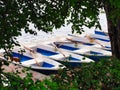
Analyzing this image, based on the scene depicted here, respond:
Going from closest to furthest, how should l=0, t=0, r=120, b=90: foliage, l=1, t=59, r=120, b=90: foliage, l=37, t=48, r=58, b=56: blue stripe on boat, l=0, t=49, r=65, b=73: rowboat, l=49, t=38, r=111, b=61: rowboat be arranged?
l=1, t=59, r=120, b=90: foliage < l=0, t=0, r=120, b=90: foliage < l=0, t=49, r=65, b=73: rowboat < l=49, t=38, r=111, b=61: rowboat < l=37, t=48, r=58, b=56: blue stripe on boat

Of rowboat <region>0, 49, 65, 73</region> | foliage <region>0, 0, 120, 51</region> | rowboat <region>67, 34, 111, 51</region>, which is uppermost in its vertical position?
foliage <region>0, 0, 120, 51</region>

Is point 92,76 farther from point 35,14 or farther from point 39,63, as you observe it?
point 39,63

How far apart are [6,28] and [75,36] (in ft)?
73.1

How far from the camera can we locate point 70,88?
218 inches

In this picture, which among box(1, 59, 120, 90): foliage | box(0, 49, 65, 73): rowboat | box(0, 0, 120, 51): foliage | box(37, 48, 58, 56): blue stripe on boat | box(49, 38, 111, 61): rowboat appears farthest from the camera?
box(37, 48, 58, 56): blue stripe on boat

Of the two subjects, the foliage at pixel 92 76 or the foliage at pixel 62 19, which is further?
the foliage at pixel 62 19

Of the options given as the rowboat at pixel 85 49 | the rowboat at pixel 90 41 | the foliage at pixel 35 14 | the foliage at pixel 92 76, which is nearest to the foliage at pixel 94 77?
the foliage at pixel 92 76

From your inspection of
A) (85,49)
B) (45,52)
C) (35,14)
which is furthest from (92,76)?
(85,49)

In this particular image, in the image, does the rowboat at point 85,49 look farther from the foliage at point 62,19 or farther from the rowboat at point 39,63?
the foliage at point 62,19

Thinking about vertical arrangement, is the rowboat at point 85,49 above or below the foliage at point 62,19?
below

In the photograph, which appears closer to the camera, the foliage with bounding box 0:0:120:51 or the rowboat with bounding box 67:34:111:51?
the foliage with bounding box 0:0:120:51

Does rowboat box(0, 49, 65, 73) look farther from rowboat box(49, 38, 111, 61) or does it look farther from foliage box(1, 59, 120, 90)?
foliage box(1, 59, 120, 90)

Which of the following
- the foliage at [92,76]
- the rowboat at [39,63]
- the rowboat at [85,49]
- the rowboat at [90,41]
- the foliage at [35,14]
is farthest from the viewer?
the rowboat at [90,41]

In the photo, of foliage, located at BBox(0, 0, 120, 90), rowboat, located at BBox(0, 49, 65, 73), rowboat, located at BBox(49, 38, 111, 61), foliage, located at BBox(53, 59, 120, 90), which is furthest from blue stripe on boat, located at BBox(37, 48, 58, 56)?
foliage, located at BBox(53, 59, 120, 90)
